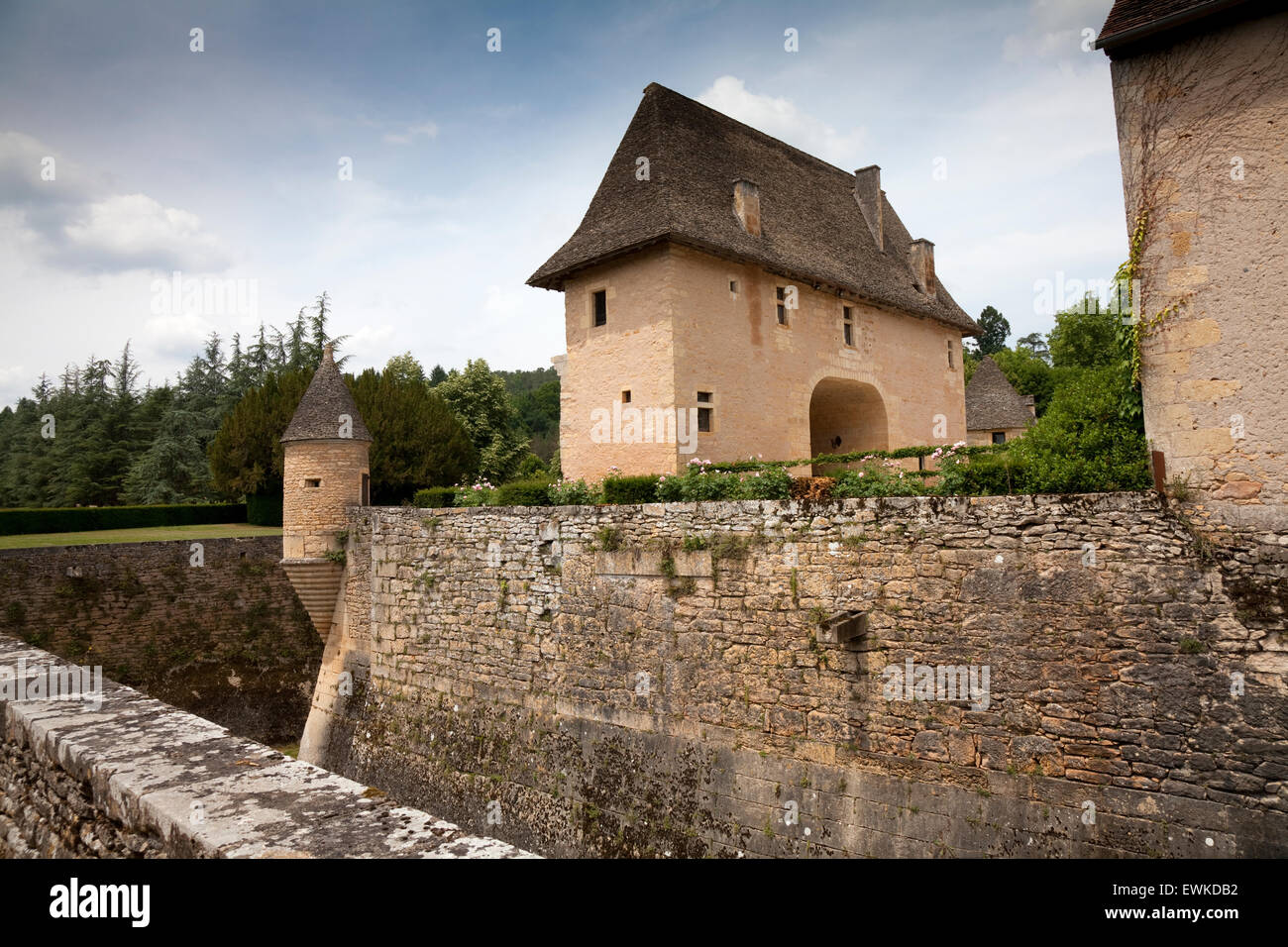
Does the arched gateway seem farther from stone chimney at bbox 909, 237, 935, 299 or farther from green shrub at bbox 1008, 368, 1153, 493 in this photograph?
green shrub at bbox 1008, 368, 1153, 493

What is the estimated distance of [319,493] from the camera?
16.0 metres

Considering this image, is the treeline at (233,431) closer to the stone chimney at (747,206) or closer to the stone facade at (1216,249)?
the stone chimney at (747,206)

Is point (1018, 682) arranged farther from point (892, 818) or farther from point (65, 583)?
point (65, 583)

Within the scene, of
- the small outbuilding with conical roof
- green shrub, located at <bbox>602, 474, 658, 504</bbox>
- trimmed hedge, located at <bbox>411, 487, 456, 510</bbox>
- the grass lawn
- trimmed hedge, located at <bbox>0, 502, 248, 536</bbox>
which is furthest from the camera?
the small outbuilding with conical roof

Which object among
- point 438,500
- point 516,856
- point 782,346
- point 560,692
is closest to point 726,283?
point 782,346

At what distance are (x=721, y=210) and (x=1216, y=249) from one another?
1198 cm

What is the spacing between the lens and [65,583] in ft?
60.6

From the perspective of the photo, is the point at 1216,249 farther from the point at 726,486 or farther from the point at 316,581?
the point at 316,581

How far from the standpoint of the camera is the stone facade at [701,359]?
53.2ft

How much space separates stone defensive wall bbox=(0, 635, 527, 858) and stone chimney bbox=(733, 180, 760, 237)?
15808 millimetres

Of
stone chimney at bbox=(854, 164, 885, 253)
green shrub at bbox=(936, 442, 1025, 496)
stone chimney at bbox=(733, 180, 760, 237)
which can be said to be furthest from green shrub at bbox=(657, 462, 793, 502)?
stone chimney at bbox=(854, 164, 885, 253)

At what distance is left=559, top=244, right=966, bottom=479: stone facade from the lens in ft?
53.2

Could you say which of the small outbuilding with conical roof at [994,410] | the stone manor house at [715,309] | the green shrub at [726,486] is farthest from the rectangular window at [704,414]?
the small outbuilding with conical roof at [994,410]

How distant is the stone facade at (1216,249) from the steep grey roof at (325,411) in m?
14.3
